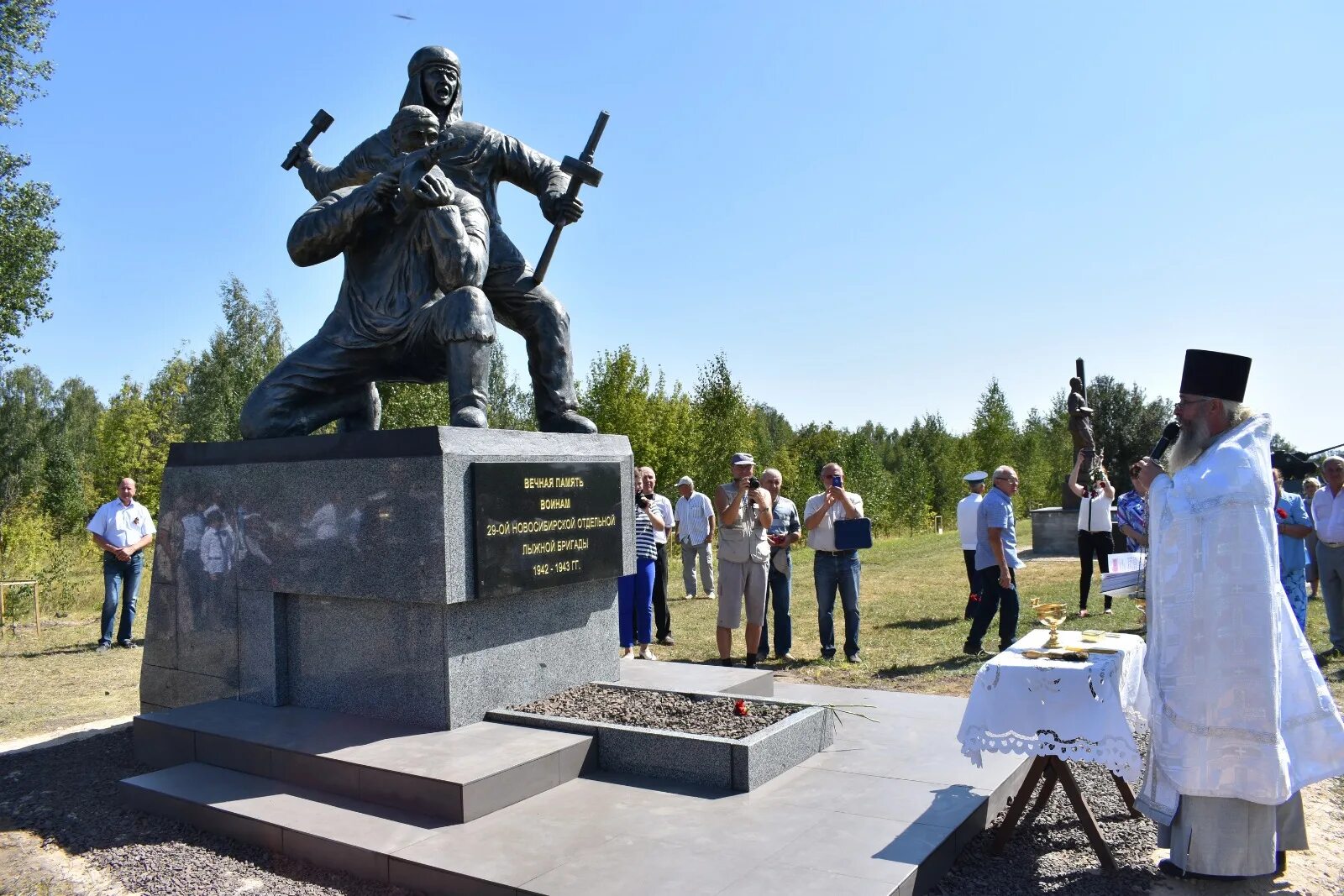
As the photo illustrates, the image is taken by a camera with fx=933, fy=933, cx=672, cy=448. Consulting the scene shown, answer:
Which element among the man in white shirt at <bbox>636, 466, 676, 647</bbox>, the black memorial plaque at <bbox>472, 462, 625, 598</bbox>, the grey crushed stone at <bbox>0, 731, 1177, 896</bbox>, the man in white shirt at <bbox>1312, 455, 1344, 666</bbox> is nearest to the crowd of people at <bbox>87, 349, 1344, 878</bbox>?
the grey crushed stone at <bbox>0, 731, 1177, 896</bbox>

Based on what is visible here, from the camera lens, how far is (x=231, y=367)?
111ft

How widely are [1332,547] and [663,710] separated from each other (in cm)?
756

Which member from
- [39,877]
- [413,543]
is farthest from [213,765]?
[413,543]

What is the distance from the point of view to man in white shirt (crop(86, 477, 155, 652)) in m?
10.3

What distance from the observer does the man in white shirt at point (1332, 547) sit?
8.70 meters

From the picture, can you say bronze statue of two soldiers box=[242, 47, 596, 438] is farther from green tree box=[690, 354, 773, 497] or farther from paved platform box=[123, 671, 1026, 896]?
green tree box=[690, 354, 773, 497]

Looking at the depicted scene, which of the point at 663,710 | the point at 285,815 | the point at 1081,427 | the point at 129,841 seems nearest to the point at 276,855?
the point at 285,815

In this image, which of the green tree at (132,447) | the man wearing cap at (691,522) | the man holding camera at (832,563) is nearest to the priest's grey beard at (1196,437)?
the man holding camera at (832,563)

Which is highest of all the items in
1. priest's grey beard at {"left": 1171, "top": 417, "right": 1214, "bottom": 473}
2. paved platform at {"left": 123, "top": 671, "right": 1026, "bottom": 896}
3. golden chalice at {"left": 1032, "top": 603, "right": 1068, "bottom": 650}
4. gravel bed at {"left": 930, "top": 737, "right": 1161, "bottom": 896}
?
priest's grey beard at {"left": 1171, "top": 417, "right": 1214, "bottom": 473}

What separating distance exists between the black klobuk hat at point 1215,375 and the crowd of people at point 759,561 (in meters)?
4.25

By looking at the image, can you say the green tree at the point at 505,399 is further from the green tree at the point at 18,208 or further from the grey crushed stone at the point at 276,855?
the grey crushed stone at the point at 276,855

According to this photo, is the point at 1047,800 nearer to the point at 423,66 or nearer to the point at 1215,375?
the point at 1215,375

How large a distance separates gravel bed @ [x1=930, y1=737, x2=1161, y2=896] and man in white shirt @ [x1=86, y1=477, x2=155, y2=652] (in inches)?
371

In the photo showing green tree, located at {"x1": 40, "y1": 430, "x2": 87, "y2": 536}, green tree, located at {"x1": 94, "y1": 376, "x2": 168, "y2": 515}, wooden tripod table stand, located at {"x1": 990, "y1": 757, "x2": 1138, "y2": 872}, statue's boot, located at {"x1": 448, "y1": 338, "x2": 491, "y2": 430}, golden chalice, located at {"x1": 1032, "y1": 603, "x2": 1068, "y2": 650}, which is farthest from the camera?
green tree, located at {"x1": 40, "y1": 430, "x2": 87, "y2": 536}
